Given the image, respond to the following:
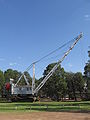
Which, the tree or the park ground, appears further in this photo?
the tree

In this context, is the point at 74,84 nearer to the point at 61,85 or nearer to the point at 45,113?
the point at 61,85

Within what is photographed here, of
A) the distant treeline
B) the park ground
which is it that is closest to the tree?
the distant treeline

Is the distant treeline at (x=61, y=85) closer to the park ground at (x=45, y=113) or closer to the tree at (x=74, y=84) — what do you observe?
the tree at (x=74, y=84)

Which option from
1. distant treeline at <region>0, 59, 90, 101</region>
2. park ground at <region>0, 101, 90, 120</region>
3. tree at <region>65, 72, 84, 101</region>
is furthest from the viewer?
tree at <region>65, 72, 84, 101</region>

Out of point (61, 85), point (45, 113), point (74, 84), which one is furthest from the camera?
point (74, 84)

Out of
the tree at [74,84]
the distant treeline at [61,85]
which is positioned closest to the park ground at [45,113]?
the distant treeline at [61,85]

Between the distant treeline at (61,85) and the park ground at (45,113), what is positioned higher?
the distant treeline at (61,85)

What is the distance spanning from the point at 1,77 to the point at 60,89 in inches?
1525

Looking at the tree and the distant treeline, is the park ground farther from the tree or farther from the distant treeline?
the tree

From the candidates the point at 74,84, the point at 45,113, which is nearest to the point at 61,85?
the point at 74,84

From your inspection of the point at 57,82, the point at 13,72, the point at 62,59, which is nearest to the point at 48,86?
the point at 57,82

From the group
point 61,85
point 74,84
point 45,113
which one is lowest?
point 45,113

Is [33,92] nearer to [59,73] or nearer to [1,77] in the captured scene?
[59,73]

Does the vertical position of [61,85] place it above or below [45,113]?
above
